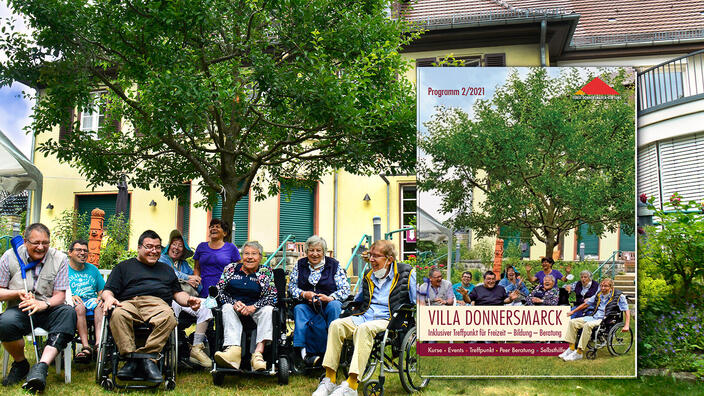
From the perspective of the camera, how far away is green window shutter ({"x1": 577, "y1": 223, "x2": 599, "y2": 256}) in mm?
5641

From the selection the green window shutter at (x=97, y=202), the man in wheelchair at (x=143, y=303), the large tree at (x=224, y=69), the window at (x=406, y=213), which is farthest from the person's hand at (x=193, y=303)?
the green window shutter at (x=97, y=202)

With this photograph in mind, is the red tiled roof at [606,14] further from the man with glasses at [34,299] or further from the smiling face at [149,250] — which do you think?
the man with glasses at [34,299]

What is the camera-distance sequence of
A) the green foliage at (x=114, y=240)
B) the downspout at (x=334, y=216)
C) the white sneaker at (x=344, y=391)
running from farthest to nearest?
the downspout at (x=334, y=216), the green foliage at (x=114, y=240), the white sneaker at (x=344, y=391)

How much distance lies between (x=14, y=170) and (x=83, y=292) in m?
3.57

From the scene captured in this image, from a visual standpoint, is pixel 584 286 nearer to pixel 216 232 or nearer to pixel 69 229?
pixel 216 232

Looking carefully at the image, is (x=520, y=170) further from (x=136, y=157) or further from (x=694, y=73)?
(x=694, y=73)

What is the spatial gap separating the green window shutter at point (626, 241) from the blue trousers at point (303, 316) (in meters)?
2.55

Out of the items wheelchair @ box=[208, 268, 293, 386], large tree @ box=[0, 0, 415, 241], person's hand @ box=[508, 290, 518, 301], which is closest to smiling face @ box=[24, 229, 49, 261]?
wheelchair @ box=[208, 268, 293, 386]

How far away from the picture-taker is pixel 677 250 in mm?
6523

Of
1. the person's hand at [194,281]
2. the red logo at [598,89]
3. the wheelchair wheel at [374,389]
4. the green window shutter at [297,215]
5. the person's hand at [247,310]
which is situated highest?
the red logo at [598,89]

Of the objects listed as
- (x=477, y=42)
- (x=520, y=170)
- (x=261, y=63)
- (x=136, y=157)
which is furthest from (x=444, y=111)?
(x=477, y=42)

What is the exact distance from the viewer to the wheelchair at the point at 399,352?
526 centimetres

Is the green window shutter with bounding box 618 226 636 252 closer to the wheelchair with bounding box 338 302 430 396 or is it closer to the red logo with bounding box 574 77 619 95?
the red logo with bounding box 574 77 619 95

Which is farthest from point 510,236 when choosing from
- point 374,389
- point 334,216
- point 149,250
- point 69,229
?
point 69,229
